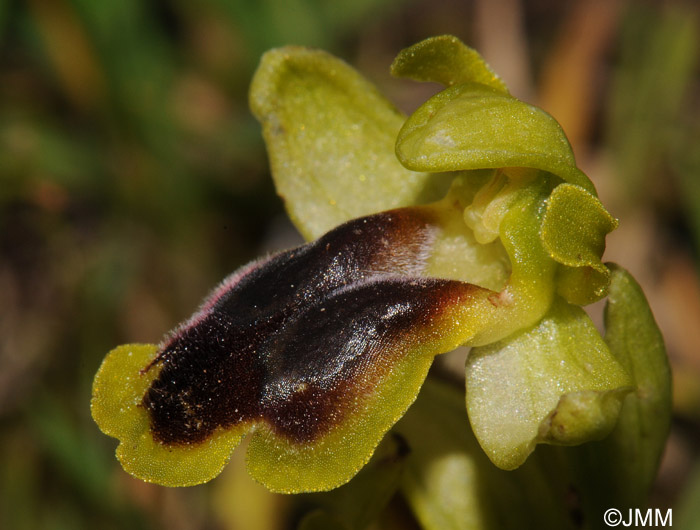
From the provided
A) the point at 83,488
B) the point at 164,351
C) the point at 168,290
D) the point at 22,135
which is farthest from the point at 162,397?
the point at 22,135

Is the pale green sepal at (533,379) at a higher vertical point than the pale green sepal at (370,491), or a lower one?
higher

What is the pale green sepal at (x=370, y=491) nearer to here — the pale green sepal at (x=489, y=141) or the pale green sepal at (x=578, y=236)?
the pale green sepal at (x=578, y=236)

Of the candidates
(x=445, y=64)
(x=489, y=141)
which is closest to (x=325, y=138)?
(x=445, y=64)

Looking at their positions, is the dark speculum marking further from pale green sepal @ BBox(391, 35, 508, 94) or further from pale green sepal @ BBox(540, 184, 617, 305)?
pale green sepal @ BBox(391, 35, 508, 94)

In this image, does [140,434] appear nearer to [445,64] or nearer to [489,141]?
[489,141]

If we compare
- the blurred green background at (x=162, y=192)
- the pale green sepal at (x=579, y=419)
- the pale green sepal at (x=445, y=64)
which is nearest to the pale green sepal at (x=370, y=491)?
the pale green sepal at (x=579, y=419)

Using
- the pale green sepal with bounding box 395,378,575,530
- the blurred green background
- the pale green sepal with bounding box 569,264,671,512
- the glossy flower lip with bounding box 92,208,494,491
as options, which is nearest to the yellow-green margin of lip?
the glossy flower lip with bounding box 92,208,494,491

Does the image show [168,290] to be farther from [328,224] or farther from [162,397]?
[162,397]
